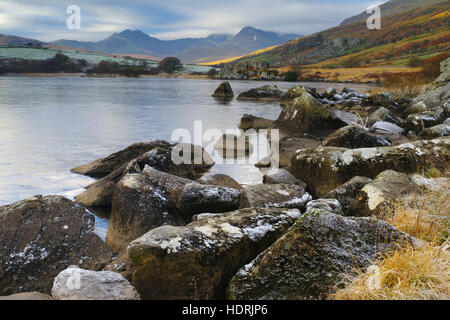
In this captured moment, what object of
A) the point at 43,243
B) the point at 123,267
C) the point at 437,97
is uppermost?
the point at 437,97

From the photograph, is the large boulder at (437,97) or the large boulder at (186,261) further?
the large boulder at (437,97)

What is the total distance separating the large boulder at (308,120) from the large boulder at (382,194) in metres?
9.24

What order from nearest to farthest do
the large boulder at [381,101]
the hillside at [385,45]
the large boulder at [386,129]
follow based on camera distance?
1. the large boulder at [386,129]
2. the large boulder at [381,101]
3. the hillside at [385,45]

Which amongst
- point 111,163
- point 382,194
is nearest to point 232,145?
point 111,163

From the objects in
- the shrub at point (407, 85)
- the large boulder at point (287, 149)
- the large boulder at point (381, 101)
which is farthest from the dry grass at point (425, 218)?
the shrub at point (407, 85)

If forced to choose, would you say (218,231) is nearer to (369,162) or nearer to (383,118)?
(369,162)

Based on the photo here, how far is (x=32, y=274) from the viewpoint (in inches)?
194

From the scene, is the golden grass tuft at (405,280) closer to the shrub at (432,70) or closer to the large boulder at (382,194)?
the large boulder at (382,194)

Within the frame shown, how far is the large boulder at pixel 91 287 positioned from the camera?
3.62 metres

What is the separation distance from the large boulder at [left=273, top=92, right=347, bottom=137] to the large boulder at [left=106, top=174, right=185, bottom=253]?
378 inches

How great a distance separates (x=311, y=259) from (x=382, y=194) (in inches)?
95.0

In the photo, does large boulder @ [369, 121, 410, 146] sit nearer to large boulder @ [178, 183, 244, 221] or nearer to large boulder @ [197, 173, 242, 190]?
large boulder @ [197, 173, 242, 190]

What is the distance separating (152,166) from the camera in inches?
366
